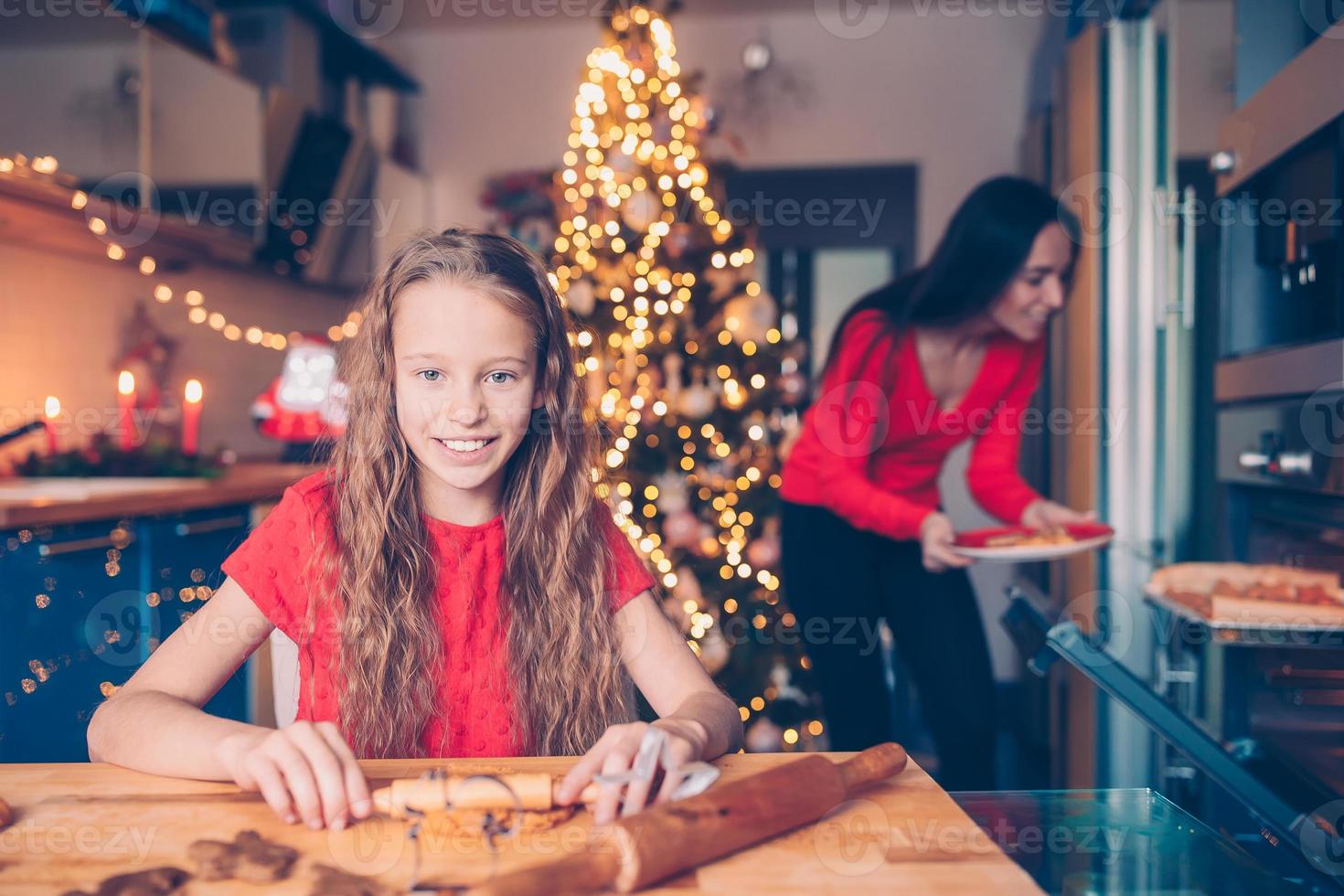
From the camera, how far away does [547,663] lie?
113cm

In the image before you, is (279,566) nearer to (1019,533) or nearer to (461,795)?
(461,795)

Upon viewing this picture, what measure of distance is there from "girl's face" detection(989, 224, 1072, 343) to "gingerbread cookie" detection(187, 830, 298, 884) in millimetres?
1616

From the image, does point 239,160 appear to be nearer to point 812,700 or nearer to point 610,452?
point 610,452

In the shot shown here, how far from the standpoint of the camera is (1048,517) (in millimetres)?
2002

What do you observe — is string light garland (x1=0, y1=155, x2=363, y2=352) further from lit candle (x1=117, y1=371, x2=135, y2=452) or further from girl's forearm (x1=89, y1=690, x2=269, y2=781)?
girl's forearm (x1=89, y1=690, x2=269, y2=781)

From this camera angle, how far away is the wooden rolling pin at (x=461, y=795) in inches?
25.9

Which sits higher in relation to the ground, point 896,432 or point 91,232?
point 91,232

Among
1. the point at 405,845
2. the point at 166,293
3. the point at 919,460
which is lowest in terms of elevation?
the point at 405,845

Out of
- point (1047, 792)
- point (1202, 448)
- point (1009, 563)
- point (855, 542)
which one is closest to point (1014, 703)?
point (1009, 563)

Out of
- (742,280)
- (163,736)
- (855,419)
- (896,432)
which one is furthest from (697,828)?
(742,280)

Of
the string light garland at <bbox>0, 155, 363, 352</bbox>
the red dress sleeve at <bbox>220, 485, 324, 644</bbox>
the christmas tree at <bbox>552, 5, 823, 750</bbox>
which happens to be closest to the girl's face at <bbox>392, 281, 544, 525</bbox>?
the red dress sleeve at <bbox>220, 485, 324, 644</bbox>

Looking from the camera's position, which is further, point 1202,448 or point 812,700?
point 812,700

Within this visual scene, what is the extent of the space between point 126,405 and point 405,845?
2813 millimetres

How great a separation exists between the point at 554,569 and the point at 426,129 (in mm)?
3847
